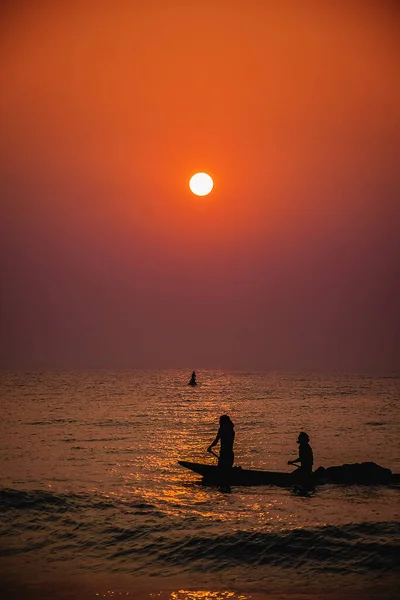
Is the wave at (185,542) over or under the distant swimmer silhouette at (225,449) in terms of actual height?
under

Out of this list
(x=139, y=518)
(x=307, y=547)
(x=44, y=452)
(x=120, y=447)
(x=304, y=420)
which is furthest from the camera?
(x=304, y=420)

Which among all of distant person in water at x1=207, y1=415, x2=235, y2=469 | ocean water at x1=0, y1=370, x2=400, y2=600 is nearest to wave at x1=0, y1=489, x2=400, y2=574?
ocean water at x1=0, y1=370, x2=400, y2=600

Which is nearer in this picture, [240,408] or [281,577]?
[281,577]

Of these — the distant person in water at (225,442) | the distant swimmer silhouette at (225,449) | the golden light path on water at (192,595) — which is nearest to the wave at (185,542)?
the golden light path on water at (192,595)

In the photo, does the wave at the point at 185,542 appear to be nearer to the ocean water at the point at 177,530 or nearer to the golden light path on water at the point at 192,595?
the ocean water at the point at 177,530

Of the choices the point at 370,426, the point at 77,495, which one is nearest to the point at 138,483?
Result: the point at 77,495

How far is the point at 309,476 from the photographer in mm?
23312

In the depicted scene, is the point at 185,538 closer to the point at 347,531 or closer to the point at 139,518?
the point at 139,518

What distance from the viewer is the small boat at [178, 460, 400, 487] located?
918 inches

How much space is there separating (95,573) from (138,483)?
10627mm

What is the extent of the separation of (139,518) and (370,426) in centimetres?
3691

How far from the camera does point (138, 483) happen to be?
2481 centimetres

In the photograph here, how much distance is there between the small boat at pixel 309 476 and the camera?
23.3 meters

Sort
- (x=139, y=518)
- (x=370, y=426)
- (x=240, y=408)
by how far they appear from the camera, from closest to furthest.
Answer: (x=139, y=518) < (x=370, y=426) < (x=240, y=408)
